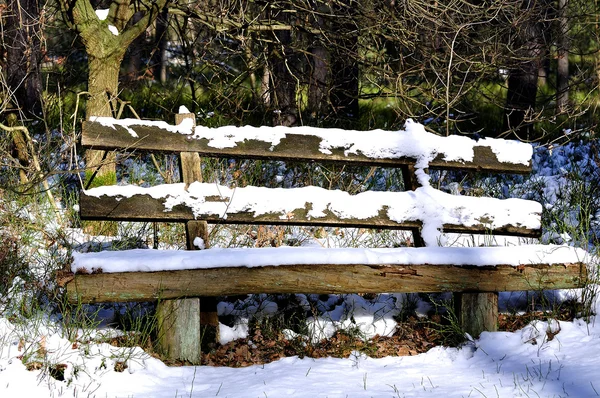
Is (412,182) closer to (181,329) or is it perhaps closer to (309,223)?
(309,223)

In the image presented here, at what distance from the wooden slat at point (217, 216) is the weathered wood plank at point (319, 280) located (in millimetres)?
518

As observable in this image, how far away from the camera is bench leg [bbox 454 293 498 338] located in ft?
14.8

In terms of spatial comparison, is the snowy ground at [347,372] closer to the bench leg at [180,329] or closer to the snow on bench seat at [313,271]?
the bench leg at [180,329]

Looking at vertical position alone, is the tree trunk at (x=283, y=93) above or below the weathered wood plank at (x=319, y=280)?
above

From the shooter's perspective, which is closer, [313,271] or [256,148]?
[313,271]

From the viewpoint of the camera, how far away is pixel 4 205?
611cm

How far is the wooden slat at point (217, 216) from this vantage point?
4.43m

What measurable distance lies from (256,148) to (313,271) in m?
1.06

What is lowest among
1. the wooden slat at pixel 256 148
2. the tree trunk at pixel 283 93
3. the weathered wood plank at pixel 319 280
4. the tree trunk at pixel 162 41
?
the weathered wood plank at pixel 319 280

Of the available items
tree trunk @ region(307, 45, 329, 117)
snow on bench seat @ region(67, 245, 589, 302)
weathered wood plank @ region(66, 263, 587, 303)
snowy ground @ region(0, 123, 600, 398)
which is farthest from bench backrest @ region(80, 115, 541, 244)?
tree trunk @ region(307, 45, 329, 117)

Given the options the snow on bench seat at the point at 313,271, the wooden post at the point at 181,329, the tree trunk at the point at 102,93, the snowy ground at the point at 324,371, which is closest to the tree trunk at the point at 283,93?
the tree trunk at the point at 102,93

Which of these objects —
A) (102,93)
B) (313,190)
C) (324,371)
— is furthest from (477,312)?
(102,93)

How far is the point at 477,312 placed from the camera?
452cm

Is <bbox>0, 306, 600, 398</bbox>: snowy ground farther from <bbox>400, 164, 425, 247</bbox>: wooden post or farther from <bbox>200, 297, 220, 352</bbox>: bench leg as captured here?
<bbox>400, 164, 425, 247</bbox>: wooden post
